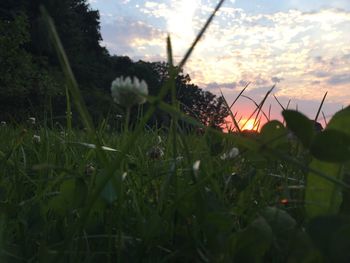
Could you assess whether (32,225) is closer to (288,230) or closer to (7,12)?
(288,230)

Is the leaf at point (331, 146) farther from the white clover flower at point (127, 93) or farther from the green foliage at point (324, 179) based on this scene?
the white clover flower at point (127, 93)

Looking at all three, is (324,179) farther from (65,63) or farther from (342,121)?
(65,63)

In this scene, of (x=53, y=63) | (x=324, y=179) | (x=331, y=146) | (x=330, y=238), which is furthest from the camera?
(x=53, y=63)

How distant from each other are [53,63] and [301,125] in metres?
29.3

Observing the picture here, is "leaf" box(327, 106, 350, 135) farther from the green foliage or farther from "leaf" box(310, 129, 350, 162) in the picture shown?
"leaf" box(310, 129, 350, 162)

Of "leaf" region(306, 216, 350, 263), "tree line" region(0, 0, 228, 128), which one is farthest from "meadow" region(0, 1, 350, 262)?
"tree line" region(0, 0, 228, 128)

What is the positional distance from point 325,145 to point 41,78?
19.2 m

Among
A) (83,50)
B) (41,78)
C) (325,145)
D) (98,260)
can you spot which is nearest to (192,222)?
(98,260)

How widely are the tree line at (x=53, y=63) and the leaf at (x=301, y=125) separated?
1.73 metres

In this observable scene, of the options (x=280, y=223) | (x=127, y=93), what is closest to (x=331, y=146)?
(x=280, y=223)

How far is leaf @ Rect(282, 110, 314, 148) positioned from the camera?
76cm

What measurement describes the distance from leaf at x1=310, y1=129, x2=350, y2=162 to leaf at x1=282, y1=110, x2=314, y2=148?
0.5 inches

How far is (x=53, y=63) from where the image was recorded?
28.9m

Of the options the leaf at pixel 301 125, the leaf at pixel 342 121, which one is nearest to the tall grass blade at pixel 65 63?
the leaf at pixel 301 125
